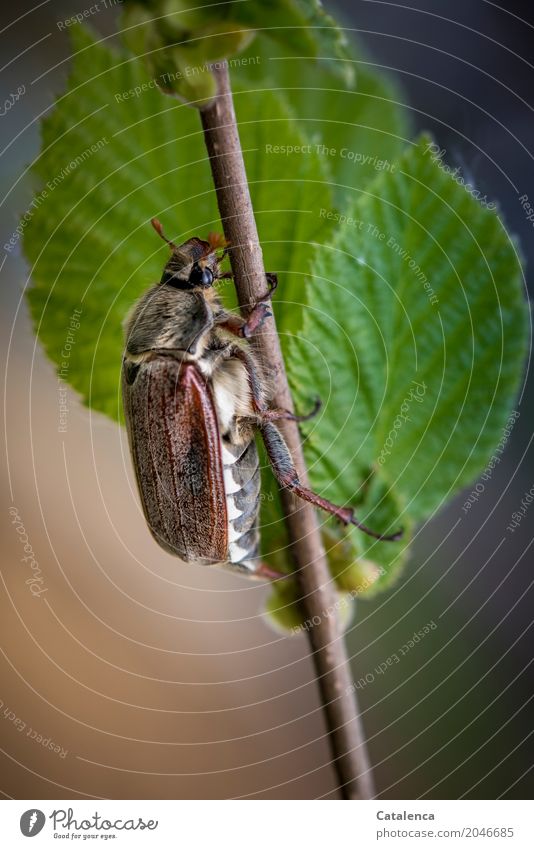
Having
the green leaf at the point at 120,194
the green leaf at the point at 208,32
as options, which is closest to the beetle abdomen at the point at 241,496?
the green leaf at the point at 120,194

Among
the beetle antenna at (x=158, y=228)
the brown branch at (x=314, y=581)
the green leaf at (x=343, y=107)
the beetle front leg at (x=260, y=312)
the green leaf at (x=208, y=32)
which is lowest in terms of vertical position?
the brown branch at (x=314, y=581)

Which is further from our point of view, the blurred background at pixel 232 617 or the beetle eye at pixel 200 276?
the blurred background at pixel 232 617

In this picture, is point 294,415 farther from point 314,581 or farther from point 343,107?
point 343,107

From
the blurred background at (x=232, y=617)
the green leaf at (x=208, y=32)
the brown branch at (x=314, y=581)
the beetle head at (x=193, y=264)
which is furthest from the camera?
the blurred background at (x=232, y=617)

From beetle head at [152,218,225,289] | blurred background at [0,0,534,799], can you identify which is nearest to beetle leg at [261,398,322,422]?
beetle head at [152,218,225,289]

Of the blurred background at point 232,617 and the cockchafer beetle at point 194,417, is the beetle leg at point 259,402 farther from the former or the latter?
the blurred background at point 232,617

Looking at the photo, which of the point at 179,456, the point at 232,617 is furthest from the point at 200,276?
the point at 232,617

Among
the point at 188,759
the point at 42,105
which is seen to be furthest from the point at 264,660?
the point at 42,105

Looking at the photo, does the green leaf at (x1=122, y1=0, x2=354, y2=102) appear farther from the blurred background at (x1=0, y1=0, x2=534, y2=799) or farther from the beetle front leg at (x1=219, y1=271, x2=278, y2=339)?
the blurred background at (x1=0, y1=0, x2=534, y2=799)
